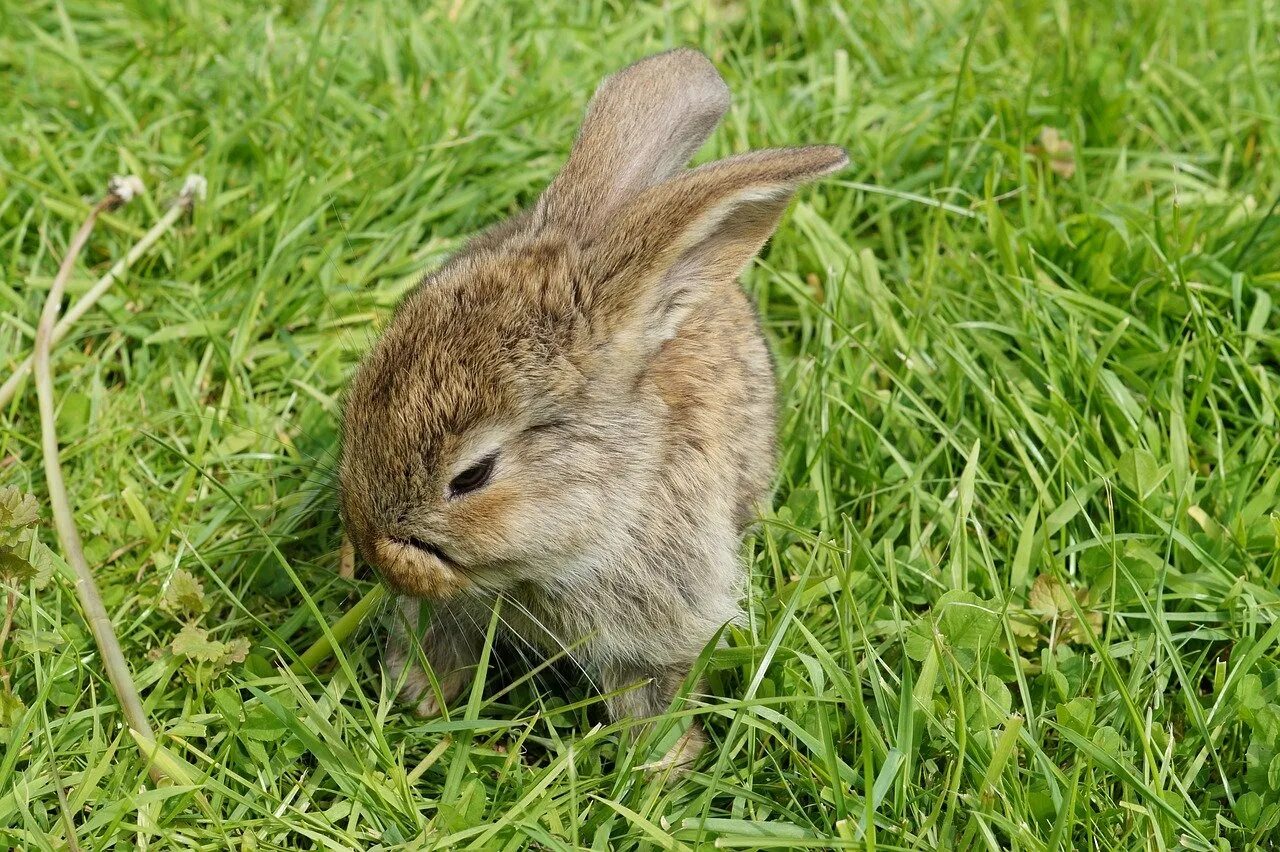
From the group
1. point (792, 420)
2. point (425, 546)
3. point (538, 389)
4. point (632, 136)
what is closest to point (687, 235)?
point (538, 389)

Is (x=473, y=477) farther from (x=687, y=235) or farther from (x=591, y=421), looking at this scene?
(x=687, y=235)

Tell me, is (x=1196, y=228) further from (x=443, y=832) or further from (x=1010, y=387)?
(x=443, y=832)

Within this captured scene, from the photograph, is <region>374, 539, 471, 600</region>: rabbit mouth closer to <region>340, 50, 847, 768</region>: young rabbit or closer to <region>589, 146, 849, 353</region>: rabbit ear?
<region>340, 50, 847, 768</region>: young rabbit

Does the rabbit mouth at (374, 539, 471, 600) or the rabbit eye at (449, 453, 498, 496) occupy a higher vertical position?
the rabbit eye at (449, 453, 498, 496)

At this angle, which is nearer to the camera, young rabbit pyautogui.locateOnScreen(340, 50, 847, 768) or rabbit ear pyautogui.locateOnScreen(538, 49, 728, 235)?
young rabbit pyautogui.locateOnScreen(340, 50, 847, 768)

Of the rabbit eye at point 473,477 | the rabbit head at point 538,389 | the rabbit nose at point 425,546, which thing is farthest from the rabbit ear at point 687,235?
the rabbit nose at point 425,546

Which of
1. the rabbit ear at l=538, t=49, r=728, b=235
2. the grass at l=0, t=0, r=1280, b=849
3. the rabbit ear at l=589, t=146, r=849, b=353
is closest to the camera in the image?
the rabbit ear at l=589, t=146, r=849, b=353

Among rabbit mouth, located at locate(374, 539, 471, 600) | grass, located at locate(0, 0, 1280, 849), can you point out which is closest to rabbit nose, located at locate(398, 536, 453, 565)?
rabbit mouth, located at locate(374, 539, 471, 600)
